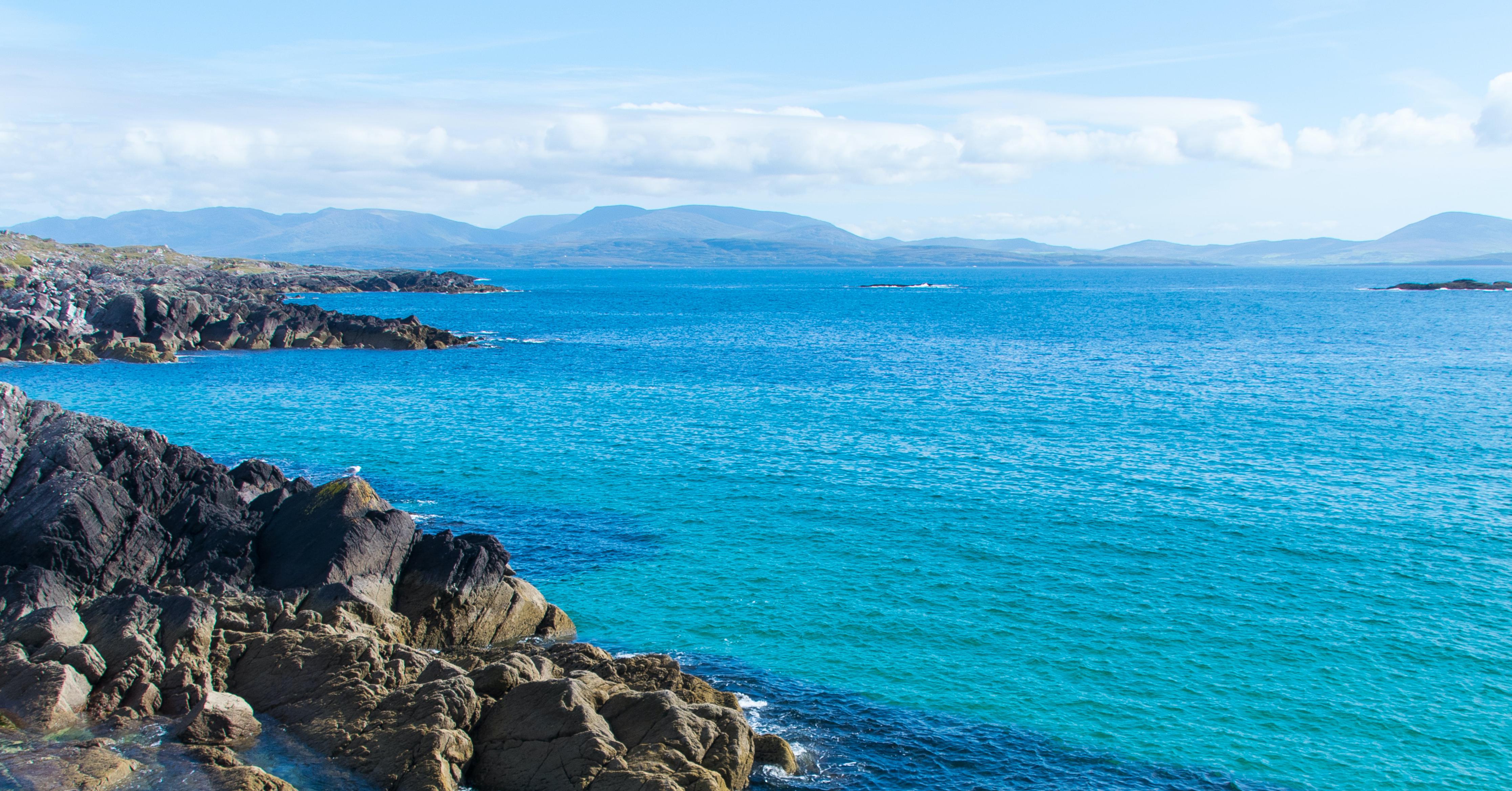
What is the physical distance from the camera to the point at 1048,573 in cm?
3188

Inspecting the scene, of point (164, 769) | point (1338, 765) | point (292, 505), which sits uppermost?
point (292, 505)

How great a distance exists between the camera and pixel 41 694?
62.9ft

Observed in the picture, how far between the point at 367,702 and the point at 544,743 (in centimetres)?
401

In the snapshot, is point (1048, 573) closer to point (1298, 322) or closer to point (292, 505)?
point (292, 505)

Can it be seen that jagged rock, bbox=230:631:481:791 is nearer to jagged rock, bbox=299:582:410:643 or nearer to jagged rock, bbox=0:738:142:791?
jagged rock, bbox=299:582:410:643

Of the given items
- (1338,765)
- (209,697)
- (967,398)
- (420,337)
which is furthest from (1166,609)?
(420,337)

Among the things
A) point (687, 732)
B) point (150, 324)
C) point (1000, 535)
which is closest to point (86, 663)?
point (687, 732)

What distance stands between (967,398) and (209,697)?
52904mm

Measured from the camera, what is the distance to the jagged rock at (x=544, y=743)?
18.0 m

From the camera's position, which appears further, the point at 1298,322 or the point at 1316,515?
the point at 1298,322

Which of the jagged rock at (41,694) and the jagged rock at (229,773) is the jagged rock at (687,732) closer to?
the jagged rock at (229,773)

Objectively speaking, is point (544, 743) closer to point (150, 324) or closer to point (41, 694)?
point (41, 694)

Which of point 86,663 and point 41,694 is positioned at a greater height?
point 86,663

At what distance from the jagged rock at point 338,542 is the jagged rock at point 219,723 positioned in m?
5.78
